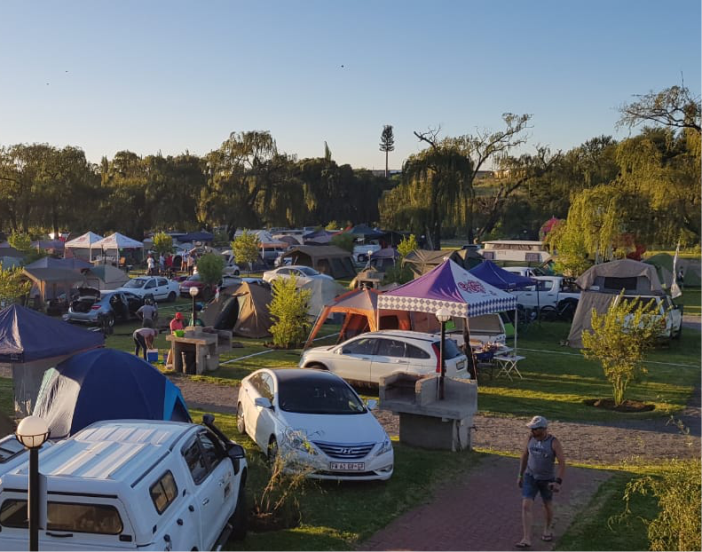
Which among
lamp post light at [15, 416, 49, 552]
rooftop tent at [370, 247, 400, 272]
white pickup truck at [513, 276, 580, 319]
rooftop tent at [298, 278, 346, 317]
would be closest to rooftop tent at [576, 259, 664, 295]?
white pickup truck at [513, 276, 580, 319]

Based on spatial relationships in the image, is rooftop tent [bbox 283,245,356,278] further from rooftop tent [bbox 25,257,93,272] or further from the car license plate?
the car license plate

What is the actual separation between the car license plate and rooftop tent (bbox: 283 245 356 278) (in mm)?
31279

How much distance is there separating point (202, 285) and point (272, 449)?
22629 mm

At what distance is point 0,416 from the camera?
32.3 ft

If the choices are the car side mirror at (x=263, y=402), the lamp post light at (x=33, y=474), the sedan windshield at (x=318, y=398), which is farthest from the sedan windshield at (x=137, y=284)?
Answer: the lamp post light at (x=33, y=474)

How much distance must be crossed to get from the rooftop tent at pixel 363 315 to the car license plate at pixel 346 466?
9.69m

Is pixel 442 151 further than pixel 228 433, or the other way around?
pixel 442 151

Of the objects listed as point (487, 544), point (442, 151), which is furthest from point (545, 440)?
point (442, 151)

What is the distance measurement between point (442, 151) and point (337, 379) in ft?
127

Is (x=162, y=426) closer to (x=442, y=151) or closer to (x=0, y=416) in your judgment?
(x=0, y=416)

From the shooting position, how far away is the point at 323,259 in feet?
133

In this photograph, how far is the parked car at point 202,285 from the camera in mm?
30920

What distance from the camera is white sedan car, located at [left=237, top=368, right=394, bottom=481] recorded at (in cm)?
874

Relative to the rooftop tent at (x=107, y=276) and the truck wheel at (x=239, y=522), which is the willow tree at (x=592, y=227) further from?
the truck wheel at (x=239, y=522)
